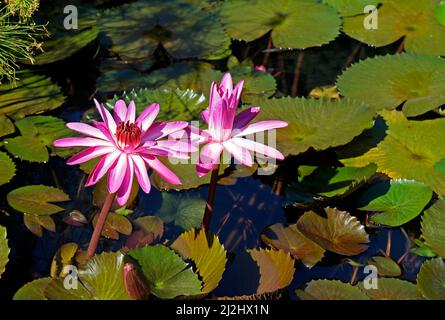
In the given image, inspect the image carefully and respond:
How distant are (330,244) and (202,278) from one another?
0.64 m

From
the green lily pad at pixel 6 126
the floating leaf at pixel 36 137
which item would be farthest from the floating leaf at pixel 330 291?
the green lily pad at pixel 6 126

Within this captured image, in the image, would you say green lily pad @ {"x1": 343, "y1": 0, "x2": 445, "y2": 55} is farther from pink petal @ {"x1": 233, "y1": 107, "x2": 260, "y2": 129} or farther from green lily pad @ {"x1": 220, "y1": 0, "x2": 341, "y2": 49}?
pink petal @ {"x1": 233, "y1": 107, "x2": 260, "y2": 129}

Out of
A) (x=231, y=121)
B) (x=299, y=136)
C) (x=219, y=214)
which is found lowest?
(x=219, y=214)

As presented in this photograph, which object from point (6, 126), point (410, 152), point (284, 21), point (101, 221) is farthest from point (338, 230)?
point (284, 21)

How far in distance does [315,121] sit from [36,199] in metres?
1.38

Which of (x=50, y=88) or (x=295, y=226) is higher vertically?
(x=50, y=88)

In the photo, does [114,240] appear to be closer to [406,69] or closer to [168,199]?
[168,199]

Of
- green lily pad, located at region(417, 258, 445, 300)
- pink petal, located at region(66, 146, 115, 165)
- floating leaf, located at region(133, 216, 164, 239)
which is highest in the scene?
pink petal, located at region(66, 146, 115, 165)

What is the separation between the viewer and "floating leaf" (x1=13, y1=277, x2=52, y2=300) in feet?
8.25

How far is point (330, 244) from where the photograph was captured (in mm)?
2857

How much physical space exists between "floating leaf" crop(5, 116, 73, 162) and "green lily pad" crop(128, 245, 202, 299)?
3.23ft

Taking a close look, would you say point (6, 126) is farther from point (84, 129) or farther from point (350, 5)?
point (350, 5)

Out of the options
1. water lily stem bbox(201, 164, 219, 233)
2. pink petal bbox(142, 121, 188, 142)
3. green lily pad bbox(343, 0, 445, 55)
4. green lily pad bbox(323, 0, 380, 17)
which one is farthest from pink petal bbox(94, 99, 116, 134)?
green lily pad bbox(323, 0, 380, 17)

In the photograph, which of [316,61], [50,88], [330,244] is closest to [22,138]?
[50,88]
